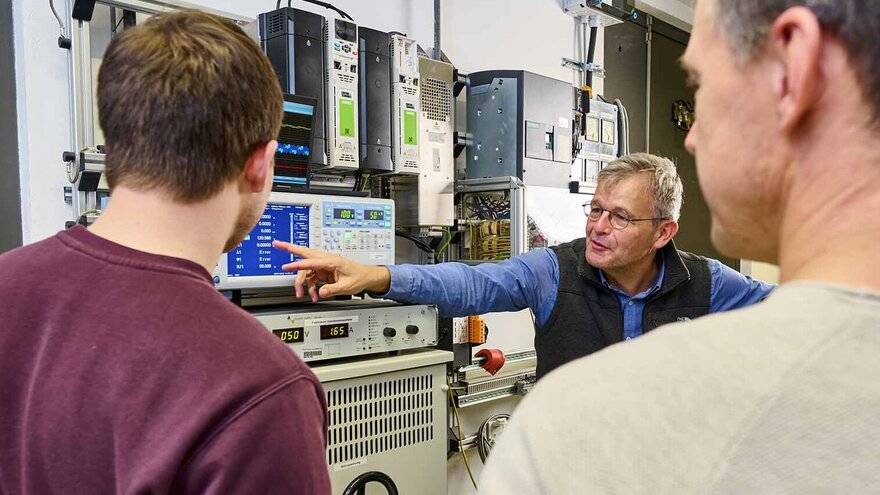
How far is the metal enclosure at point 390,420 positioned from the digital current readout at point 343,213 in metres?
0.38

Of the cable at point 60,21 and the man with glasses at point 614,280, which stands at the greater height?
the cable at point 60,21

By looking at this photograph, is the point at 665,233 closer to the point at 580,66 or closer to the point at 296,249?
the point at 296,249

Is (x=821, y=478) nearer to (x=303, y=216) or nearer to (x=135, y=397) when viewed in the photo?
(x=135, y=397)

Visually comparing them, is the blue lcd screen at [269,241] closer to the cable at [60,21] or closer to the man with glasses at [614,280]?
the man with glasses at [614,280]

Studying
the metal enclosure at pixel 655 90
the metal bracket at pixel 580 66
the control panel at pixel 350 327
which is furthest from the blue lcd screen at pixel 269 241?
the metal enclosure at pixel 655 90

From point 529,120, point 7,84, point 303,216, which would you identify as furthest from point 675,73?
point 7,84

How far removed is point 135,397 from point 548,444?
0.43m

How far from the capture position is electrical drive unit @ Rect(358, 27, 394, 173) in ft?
6.08

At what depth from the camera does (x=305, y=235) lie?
1.50 meters

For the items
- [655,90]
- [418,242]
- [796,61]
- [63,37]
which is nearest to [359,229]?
[418,242]

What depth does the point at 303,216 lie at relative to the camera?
59.0 inches

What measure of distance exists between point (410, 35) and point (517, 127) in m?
0.71

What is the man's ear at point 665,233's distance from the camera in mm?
1812

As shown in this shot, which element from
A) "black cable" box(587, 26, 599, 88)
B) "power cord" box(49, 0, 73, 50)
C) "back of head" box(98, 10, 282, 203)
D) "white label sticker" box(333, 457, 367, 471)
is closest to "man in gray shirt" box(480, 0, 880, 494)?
"back of head" box(98, 10, 282, 203)
